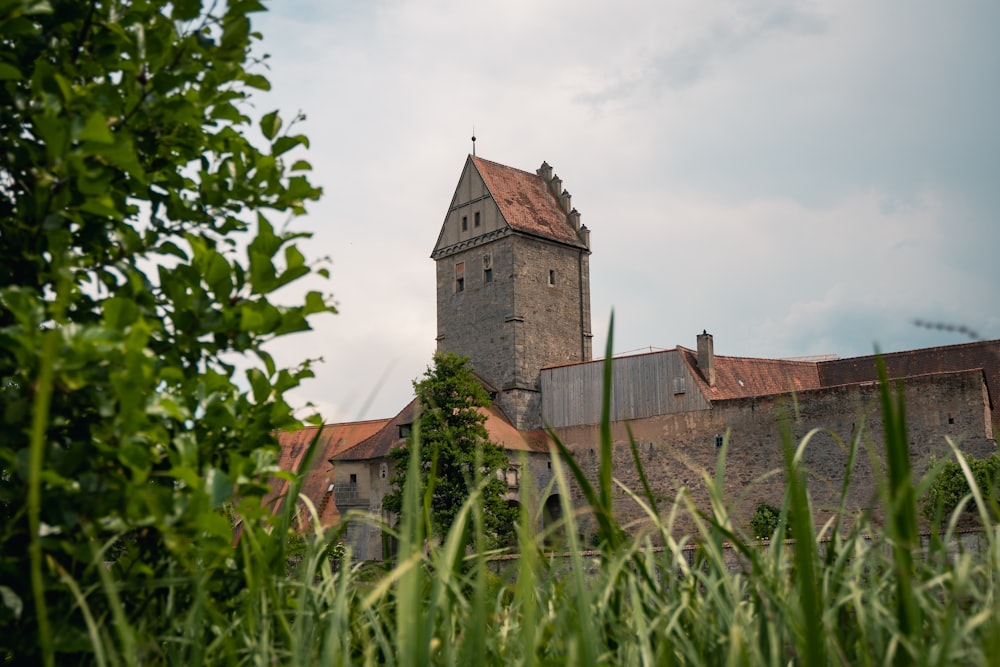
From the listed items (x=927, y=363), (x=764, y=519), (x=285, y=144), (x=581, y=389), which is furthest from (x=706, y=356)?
(x=285, y=144)

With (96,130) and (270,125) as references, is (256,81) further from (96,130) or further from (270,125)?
(96,130)

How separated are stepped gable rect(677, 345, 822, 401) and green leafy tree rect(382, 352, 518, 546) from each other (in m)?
7.02

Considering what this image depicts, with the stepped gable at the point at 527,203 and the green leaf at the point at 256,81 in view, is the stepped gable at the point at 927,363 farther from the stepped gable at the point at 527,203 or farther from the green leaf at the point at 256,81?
the green leaf at the point at 256,81

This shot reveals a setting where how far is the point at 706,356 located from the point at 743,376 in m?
2.19

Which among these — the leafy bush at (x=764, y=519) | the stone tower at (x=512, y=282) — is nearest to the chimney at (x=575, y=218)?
the stone tower at (x=512, y=282)

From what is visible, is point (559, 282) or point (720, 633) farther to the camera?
point (559, 282)

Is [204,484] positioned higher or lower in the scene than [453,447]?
lower

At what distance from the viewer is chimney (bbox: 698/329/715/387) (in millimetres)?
31859

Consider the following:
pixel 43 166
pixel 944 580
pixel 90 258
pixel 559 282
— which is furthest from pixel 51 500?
pixel 559 282

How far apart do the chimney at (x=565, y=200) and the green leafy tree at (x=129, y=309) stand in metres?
38.3

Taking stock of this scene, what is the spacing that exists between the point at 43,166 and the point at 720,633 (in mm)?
1808

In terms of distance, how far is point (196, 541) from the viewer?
7.11 ft

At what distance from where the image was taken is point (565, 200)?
134ft

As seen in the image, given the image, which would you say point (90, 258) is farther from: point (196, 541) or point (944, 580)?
point (944, 580)
